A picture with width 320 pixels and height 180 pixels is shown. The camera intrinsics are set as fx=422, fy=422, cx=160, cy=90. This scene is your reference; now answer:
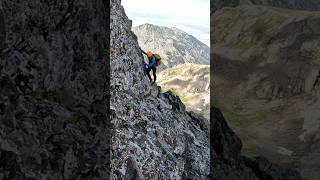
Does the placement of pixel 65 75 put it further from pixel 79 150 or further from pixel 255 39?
pixel 255 39

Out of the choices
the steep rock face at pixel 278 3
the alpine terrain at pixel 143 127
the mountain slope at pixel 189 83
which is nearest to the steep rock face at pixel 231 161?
the steep rock face at pixel 278 3

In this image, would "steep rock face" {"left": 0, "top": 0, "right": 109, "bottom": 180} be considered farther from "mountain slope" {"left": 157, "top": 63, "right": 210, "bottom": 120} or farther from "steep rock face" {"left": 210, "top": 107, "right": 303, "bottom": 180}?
"mountain slope" {"left": 157, "top": 63, "right": 210, "bottom": 120}

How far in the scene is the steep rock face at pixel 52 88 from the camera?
6.07 metres

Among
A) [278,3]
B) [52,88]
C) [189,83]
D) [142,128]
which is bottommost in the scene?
[189,83]

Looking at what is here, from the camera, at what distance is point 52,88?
643 centimetres

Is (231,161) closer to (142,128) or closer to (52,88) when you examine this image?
(52,88)

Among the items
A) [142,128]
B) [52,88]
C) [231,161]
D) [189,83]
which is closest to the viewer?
[231,161]

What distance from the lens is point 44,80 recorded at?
6281 mm

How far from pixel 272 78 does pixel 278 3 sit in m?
1.09

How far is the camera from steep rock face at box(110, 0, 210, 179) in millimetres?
11727

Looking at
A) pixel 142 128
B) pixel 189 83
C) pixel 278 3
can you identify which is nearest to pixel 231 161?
pixel 278 3

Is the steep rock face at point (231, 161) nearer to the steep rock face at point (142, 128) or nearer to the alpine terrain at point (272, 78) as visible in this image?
the alpine terrain at point (272, 78)

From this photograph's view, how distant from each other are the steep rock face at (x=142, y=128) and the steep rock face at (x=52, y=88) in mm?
4618

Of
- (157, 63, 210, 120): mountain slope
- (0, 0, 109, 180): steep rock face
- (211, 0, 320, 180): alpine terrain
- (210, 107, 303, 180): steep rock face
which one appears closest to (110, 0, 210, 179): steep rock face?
(0, 0, 109, 180): steep rock face
